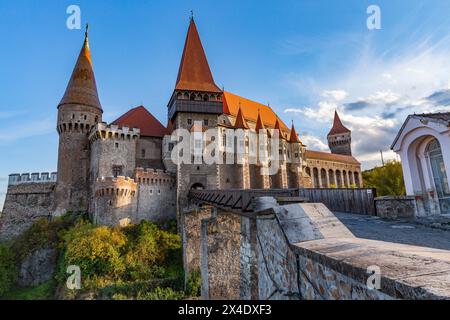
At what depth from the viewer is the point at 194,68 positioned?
29.5 metres

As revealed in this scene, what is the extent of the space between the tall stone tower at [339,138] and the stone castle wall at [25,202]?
5257cm

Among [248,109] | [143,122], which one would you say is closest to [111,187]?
[143,122]

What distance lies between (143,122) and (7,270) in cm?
1734

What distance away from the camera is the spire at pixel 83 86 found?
83.7 feet

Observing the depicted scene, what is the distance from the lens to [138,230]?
2097 cm

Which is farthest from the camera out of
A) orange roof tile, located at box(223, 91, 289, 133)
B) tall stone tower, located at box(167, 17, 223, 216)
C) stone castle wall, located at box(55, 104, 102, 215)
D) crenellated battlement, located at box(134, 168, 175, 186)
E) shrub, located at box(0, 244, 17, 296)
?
orange roof tile, located at box(223, 91, 289, 133)

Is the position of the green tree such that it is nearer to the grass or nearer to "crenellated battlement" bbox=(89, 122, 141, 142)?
"crenellated battlement" bbox=(89, 122, 141, 142)

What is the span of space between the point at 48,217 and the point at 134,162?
10.1 m

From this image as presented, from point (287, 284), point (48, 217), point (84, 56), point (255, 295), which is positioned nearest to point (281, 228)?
point (287, 284)

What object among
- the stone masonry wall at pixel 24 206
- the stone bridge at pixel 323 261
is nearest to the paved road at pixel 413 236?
the stone bridge at pixel 323 261

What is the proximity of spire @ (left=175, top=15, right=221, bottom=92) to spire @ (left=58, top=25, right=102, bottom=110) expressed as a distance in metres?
8.89

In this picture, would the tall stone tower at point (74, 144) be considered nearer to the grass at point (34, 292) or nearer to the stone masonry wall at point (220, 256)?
the grass at point (34, 292)

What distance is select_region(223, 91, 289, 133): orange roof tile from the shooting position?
3372cm

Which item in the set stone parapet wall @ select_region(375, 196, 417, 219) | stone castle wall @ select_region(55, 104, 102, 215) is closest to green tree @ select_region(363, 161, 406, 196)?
stone parapet wall @ select_region(375, 196, 417, 219)
